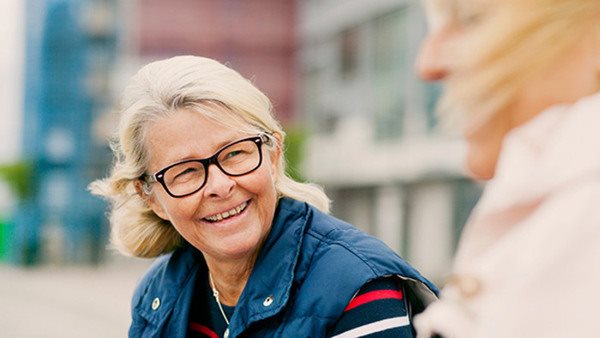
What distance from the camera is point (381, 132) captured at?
2322 centimetres

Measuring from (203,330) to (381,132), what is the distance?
2102cm

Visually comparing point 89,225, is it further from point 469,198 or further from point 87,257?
point 469,198

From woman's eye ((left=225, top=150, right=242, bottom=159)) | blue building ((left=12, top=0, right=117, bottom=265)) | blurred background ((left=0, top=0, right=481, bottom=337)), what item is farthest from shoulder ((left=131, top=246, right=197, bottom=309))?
blue building ((left=12, top=0, right=117, bottom=265))

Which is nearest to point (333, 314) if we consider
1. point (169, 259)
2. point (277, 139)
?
point (277, 139)

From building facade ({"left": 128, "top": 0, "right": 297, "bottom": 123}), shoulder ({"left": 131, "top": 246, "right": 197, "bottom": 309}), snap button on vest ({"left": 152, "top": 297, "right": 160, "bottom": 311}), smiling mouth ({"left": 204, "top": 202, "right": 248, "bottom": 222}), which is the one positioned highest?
smiling mouth ({"left": 204, "top": 202, "right": 248, "bottom": 222})

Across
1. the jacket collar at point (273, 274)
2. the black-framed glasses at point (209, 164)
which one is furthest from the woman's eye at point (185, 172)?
the jacket collar at point (273, 274)

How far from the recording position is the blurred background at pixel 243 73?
21.3 m

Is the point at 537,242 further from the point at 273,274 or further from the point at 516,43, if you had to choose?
the point at 273,274

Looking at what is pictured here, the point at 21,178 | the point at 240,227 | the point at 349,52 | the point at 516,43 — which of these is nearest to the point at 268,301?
the point at 240,227

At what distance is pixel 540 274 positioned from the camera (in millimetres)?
757

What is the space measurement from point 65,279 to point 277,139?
2851cm

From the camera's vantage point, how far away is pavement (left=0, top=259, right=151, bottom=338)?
1509 centimetres

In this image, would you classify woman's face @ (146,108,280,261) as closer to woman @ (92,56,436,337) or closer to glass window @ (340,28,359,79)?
woman @ (92,56,436,337)

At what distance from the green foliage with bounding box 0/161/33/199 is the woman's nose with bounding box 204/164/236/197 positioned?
1356 inches
